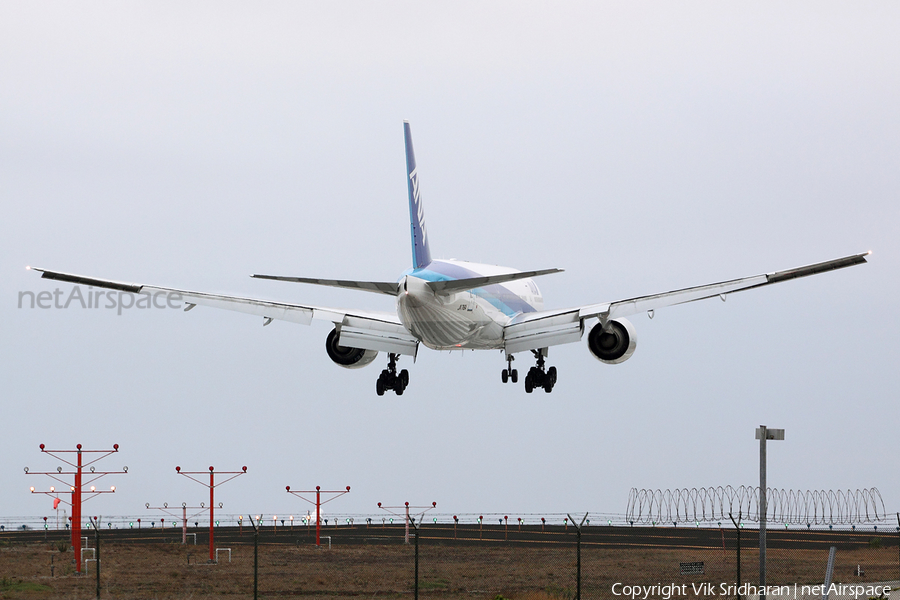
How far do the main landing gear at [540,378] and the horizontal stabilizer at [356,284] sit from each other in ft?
39.5

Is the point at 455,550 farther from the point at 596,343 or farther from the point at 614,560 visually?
the point at 596,343

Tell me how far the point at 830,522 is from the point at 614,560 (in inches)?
439

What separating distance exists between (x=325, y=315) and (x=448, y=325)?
205 inches

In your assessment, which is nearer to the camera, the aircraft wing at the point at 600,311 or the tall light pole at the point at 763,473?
the tall light pole at the point at 763,473

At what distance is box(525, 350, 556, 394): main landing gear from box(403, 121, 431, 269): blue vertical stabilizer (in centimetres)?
902

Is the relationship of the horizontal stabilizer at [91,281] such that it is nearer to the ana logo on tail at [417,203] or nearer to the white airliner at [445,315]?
the white airliner at [445,315]

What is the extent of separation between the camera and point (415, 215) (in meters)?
41.9

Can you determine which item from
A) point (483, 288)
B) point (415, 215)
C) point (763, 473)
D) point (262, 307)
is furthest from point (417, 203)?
point (763, 473)

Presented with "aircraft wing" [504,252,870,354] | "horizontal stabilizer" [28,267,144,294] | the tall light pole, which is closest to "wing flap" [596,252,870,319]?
"aircraft wing" [504,252,870,354]

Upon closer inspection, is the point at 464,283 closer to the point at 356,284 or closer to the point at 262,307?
the point at 356,284

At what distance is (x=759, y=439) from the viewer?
24.6 meters

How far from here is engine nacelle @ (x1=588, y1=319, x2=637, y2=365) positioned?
4344 cm

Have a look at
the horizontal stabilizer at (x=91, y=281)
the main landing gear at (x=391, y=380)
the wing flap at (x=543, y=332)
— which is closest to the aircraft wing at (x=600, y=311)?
the wing flap at (x=543, y=332)

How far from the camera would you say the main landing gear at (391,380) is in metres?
45.0
